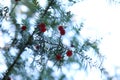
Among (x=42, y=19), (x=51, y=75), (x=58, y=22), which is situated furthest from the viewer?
(x=51, y=75)

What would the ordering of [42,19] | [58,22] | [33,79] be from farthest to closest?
[33,79], [58,22], [42,19]

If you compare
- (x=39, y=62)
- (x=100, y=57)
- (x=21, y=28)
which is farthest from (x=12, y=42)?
(x=100, y=57)

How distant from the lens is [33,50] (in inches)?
61.6

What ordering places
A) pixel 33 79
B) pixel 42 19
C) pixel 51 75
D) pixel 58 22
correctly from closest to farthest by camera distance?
pixel 42 19
pixel 58 22
pixel 33 79
pixel 51 75

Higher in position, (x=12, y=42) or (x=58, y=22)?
(x=58, y=22)

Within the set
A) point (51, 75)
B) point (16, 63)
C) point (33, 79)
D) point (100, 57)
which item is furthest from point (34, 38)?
point (51, 75)

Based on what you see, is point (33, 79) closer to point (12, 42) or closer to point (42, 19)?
point (12, 42)

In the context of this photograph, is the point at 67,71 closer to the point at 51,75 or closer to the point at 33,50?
the point at 51,75

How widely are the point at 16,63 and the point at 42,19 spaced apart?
31cm

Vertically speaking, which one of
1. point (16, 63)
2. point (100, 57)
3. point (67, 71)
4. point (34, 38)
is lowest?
point (16, 63)

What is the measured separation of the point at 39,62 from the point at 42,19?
260 millimetres

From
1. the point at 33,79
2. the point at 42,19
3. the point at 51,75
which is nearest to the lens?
the point at 42,19

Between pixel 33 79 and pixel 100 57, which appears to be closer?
pixel 100 57

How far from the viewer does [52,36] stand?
160 cm
